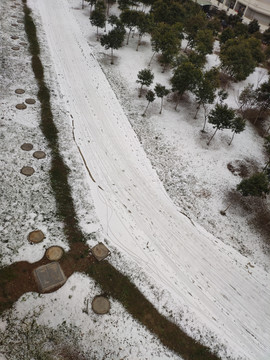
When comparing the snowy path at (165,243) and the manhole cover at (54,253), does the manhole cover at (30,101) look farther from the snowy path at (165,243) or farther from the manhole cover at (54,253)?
the manhole cover at (54,253)

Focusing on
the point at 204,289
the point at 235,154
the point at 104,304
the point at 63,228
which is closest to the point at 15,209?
the point at 63,228

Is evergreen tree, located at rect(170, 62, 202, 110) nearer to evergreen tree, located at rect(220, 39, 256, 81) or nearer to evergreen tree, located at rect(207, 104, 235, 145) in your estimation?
evergreen tree, located at rect(207, 104, 235, 145)

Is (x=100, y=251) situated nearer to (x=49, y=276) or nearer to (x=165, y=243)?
(x=49, y=276)

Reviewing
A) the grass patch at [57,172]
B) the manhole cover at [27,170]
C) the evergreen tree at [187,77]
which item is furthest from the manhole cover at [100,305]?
the evergreen tree at [187,77]

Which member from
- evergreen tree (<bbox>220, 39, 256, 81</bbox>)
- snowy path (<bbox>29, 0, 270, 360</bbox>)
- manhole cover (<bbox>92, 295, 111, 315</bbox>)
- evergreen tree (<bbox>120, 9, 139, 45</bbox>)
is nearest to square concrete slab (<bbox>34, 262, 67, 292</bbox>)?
manhole cover (<bbox>92, 295, 111, 315</bbox>)

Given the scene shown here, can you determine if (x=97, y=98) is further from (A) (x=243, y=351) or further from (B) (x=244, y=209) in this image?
(A) (x=243, y=351)
